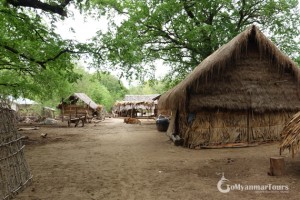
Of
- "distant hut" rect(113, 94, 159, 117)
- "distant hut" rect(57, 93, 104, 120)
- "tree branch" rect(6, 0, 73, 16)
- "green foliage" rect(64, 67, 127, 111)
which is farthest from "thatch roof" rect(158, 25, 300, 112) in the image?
"green foliage" rect(64, 67, 127, 111)

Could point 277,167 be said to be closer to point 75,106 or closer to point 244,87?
point 244,87

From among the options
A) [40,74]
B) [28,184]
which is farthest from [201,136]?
[40,74]

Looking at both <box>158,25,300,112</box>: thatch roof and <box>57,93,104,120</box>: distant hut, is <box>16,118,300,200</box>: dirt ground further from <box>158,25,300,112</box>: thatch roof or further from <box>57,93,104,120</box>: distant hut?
<box>57,93,104,120</box>: distant hut

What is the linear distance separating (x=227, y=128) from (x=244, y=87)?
180 centimetres

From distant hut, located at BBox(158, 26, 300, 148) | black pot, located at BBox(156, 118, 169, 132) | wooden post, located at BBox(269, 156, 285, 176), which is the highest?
distant hut, located at BBox(158, 26, 300, 148)

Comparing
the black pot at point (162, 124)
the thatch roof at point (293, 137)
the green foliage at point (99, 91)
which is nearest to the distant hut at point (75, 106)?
the green foliage at point (99, 91)

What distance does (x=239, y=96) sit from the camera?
1166 cm

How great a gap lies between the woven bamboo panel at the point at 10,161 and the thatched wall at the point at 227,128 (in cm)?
662

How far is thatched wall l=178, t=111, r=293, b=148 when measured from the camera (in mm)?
11461

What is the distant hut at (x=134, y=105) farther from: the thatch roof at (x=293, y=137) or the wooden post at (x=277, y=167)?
the wooden post at (x=277, y=167)

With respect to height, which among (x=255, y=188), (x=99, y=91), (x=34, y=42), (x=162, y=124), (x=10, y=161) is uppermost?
(x=99, y=91)

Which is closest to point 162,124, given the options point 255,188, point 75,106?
point 255,188

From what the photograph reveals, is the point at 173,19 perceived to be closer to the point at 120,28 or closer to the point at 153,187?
the point at 120,28

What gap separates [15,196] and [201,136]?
7.40 metres
